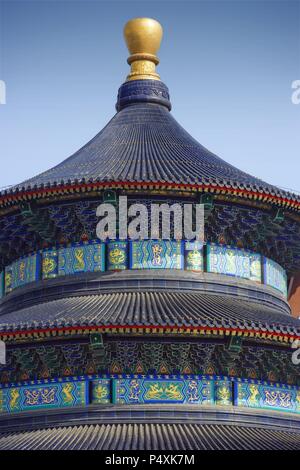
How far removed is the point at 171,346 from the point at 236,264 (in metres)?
3.89

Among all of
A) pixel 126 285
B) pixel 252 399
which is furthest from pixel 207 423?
pixel 126 285

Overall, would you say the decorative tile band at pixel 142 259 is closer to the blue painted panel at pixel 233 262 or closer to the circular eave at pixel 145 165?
the blue painted panel at pixel 233 262

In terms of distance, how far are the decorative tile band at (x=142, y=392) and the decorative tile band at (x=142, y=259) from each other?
3348 millimetres

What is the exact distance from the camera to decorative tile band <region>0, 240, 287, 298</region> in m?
29.7

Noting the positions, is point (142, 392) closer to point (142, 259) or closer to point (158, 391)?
point (158, 391)

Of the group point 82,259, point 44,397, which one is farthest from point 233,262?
point 44,397

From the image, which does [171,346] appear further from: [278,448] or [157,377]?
[278,448]

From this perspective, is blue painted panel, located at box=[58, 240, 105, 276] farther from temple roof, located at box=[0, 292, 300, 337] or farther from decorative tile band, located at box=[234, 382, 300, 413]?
decorative tile band, located at box=[234, 382, 300, 413]

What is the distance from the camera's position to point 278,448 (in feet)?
84.4

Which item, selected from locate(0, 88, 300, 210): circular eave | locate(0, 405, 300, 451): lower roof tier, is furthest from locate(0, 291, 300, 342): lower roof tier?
locate(0, 88, 300, 210): circular eave
